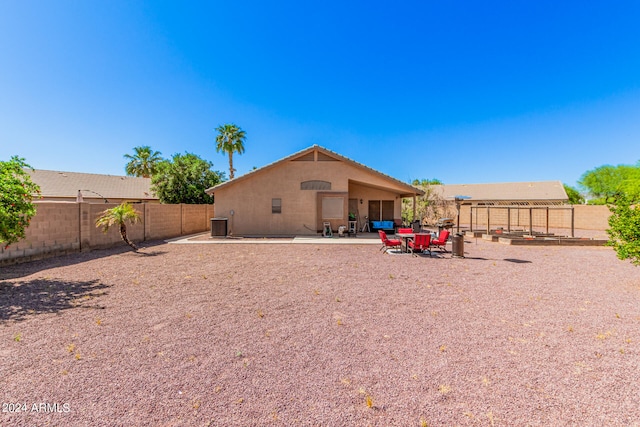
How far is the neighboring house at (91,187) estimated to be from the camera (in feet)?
88.1

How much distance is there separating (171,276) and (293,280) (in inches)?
142

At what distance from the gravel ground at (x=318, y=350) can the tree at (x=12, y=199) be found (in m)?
1.44

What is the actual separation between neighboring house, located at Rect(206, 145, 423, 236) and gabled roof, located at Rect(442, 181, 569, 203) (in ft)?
89.3

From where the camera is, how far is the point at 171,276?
25.0ft

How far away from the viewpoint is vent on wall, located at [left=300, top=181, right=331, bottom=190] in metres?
16.9

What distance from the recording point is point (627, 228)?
670cm

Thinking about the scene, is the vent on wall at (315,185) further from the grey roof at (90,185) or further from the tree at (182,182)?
the grey roof at (90,185)

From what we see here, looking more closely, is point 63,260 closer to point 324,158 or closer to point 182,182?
point 324,158

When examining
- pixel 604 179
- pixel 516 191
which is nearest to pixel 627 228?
pixel 516 191

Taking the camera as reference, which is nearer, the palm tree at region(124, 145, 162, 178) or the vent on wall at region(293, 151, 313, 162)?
the vent on wall at region(293, 151, 313, 162)

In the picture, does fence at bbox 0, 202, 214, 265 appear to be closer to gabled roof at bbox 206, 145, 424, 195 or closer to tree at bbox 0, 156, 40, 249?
tree at bbox 0, 156, 40, 249

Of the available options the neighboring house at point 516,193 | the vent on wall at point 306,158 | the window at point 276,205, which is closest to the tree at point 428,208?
the neighboring house at point 516,193

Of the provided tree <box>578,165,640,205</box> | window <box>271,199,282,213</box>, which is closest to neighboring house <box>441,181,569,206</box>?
tree <box>578,165,640,205</box>

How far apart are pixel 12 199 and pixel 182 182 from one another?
20.2m
